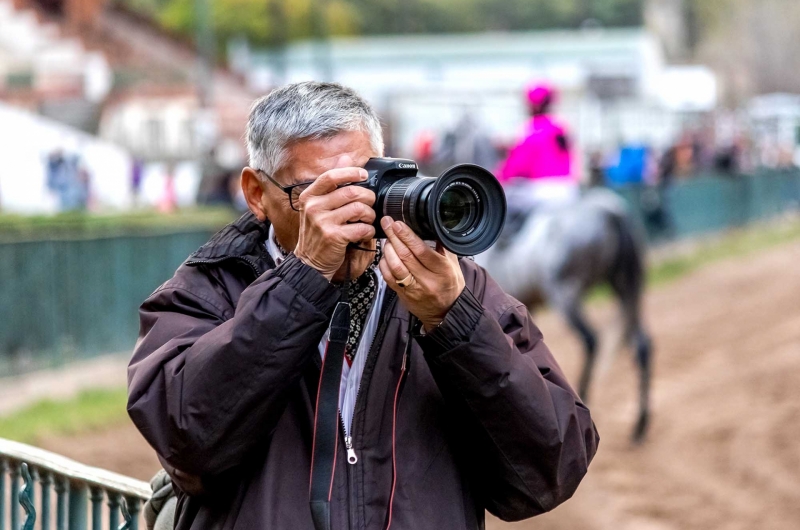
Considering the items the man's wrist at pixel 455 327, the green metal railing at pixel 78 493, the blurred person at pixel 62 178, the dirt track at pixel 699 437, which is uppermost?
the man's wrist at pixel 455 327

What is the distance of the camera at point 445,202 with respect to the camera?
1.86m

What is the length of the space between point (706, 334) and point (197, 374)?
10.0m

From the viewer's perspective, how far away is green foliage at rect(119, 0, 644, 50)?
172 feet

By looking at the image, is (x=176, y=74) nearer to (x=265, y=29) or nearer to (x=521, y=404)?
(x=265, y=29)

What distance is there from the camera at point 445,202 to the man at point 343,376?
3cm

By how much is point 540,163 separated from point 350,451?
693 centimetres

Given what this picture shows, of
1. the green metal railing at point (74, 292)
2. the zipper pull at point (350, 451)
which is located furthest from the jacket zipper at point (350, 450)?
the green metal railing at point (74, 292)

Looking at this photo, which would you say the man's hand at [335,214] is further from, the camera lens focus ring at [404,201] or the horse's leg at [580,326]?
the horse's leg at [580,326]

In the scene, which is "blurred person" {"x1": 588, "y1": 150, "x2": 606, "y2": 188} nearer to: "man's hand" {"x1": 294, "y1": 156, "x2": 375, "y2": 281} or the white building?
the white building

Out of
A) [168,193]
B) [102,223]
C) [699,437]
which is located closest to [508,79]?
[168,193]

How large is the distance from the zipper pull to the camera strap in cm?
2

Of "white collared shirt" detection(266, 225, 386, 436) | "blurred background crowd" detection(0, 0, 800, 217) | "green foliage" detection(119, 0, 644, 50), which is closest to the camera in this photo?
"white collared shirt" detection(266, 225, 386, 436)

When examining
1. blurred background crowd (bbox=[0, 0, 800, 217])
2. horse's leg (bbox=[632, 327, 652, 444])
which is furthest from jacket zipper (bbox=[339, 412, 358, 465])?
blurred background crowd (bbox=[0, 0, 800, 217])

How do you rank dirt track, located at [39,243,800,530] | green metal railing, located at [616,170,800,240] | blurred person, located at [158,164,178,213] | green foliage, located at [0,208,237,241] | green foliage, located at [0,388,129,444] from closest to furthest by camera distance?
dirt track, located at [39,243,800,530]
green foliage, located at [0,388,129,444]
green foliage, located at [0,208,237,241]
green metal railing, located at [616,170,800,240]
blurred person, located at [158,164,178,213]
